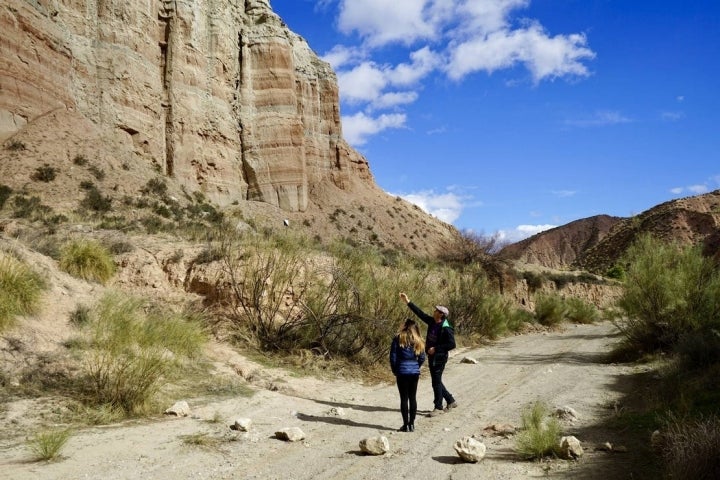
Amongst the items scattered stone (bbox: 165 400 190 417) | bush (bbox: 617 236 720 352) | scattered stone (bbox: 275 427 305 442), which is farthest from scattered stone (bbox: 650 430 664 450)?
bush (bbox: 617 236 720 352)

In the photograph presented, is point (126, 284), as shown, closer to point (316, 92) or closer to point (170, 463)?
point (170, 463)

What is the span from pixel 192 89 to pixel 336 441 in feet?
119

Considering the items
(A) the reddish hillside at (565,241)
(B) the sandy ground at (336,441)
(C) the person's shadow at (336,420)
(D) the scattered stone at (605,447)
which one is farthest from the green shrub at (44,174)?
(A) the reddish hillside at (565,241)

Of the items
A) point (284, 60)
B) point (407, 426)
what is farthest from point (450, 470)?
point (284, 60)

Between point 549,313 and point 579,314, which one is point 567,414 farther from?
point 579,314

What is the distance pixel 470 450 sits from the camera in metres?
5.92

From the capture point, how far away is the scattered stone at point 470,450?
5.90 metres

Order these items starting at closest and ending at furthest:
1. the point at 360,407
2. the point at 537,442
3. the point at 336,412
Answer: the point at 537,442, the point at 336,412, the point at 360,407

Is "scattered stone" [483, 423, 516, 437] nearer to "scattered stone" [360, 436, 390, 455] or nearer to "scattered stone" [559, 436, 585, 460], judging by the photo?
"scattered stone" [559, 436, 585, 460]

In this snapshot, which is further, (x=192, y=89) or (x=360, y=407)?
(x=192, y=89)

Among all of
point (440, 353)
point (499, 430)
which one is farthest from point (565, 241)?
point (499, 430)

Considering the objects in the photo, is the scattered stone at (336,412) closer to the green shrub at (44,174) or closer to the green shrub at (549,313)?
the green shrub at (549,313)

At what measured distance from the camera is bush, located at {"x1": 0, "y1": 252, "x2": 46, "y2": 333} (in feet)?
26.8

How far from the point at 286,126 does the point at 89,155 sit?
20488 mm
